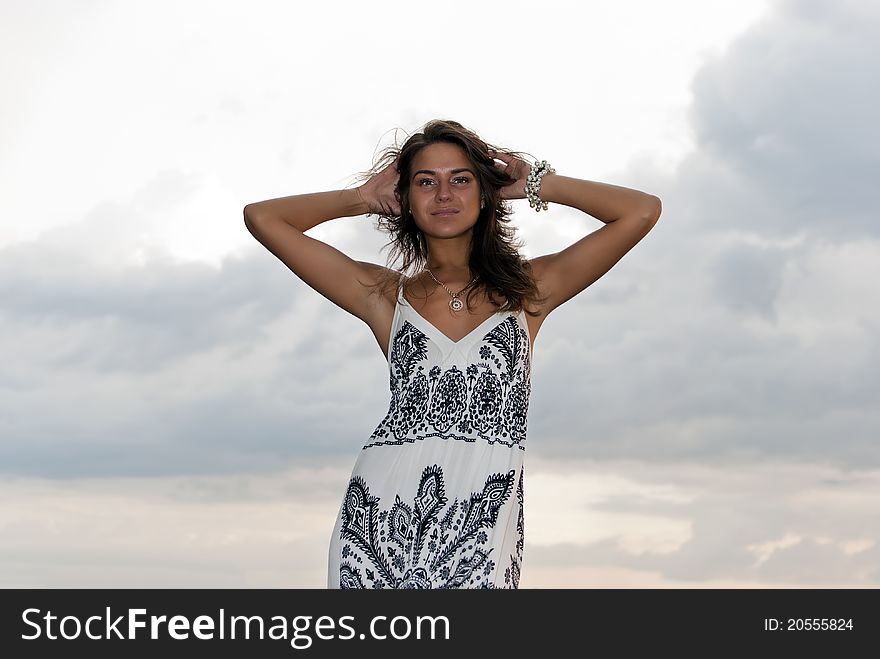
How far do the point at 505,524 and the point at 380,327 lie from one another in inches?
48.9

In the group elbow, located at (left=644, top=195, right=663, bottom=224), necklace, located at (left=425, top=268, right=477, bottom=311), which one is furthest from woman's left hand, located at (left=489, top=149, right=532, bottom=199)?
elbow, located at (left=644, top=195, right=663, bottom=224)

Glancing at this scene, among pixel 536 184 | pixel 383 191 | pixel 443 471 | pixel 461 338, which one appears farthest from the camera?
pixel 383 191

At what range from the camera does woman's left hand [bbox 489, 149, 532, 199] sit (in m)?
5.84

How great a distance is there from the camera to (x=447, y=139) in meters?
5.75

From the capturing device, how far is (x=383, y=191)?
19.7ft

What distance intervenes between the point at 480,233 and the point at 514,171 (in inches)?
14.4

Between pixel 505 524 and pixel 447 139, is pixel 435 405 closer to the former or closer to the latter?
pixel 505 524

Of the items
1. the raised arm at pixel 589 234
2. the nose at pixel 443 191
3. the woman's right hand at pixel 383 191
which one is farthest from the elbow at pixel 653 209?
the woman's right hand at pixel 383 191

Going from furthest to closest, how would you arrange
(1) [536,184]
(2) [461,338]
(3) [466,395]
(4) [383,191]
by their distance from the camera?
(4) [383,191] → (1) [536,184] → (2) [461,338] → (3) [466,395]

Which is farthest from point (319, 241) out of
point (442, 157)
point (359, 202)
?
point (442, 157)

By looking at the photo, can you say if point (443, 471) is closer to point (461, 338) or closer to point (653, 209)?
point (461, 338)

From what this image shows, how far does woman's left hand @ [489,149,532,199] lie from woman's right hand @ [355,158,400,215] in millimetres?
545

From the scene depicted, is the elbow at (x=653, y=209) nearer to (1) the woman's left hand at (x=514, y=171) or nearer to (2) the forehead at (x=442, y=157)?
(1) the woman's left hand at (x=514, y=171)
